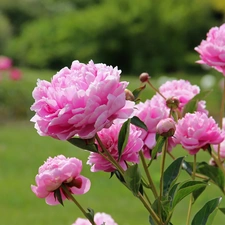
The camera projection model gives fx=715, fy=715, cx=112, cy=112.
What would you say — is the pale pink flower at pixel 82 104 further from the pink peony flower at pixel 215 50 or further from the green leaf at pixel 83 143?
the pink peony flower at pixel 215 50

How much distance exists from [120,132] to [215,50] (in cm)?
24

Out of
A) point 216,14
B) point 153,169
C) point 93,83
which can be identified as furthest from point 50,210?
point 216,14

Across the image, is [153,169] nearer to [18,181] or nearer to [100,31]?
[18,181]

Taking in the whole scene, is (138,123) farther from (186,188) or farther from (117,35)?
(117,35)

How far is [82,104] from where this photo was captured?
2.24ft

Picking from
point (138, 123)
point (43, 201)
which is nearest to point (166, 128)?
point (138, 123)

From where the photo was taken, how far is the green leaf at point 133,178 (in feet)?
2.44

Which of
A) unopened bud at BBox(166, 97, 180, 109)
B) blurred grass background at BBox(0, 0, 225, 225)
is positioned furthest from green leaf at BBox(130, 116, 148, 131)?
blurred grass background at BBox(0, 0, 225, 225)

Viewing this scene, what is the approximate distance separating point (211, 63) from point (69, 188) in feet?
0.88

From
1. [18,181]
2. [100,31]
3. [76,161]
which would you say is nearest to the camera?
[76,161]

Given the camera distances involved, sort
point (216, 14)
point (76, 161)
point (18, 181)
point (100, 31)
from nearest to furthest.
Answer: point (76, 161)
point (18, 181)
point (100, 31)
point (216, 14)

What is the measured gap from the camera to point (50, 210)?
4242mm

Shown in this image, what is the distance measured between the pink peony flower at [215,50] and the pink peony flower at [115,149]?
204mm

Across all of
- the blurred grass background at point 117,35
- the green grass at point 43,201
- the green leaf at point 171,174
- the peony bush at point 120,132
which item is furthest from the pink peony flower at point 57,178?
the blurred grass background at point 117,35
